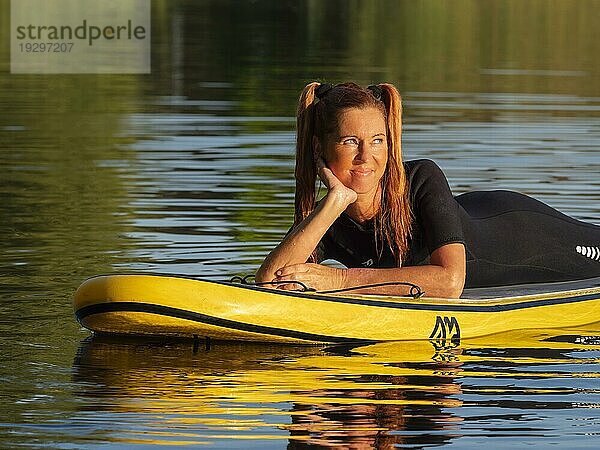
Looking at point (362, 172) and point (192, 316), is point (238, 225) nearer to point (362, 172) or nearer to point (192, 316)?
point (362, 172)

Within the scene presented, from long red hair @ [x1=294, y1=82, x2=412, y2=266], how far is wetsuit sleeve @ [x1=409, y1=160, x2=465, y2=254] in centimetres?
7

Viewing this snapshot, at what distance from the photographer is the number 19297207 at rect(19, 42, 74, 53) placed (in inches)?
1410

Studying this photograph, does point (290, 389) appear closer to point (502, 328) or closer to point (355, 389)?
point (355, 389)

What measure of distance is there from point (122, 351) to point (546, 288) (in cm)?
241

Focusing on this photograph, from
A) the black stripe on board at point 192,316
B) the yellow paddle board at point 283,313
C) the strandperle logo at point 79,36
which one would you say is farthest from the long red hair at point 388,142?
the strandperle logo at point 79,36

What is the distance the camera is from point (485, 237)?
911 cm

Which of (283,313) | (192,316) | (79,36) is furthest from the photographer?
(79,36)

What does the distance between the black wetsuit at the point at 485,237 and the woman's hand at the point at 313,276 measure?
288 millimetres

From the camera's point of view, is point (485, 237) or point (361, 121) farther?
point (485, 237)

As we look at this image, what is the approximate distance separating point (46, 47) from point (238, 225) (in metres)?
24.9

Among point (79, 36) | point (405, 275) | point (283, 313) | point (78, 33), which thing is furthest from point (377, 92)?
point (78, 33)

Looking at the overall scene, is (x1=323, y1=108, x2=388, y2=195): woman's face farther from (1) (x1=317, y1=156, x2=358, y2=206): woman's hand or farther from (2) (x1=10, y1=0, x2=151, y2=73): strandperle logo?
(2) (x1=10, y1=0, x2=151, y2=73): strandperle logo

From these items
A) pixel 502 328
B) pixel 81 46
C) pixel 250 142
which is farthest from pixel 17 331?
pixel 81 46

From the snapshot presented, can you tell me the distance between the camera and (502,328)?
8.85m
